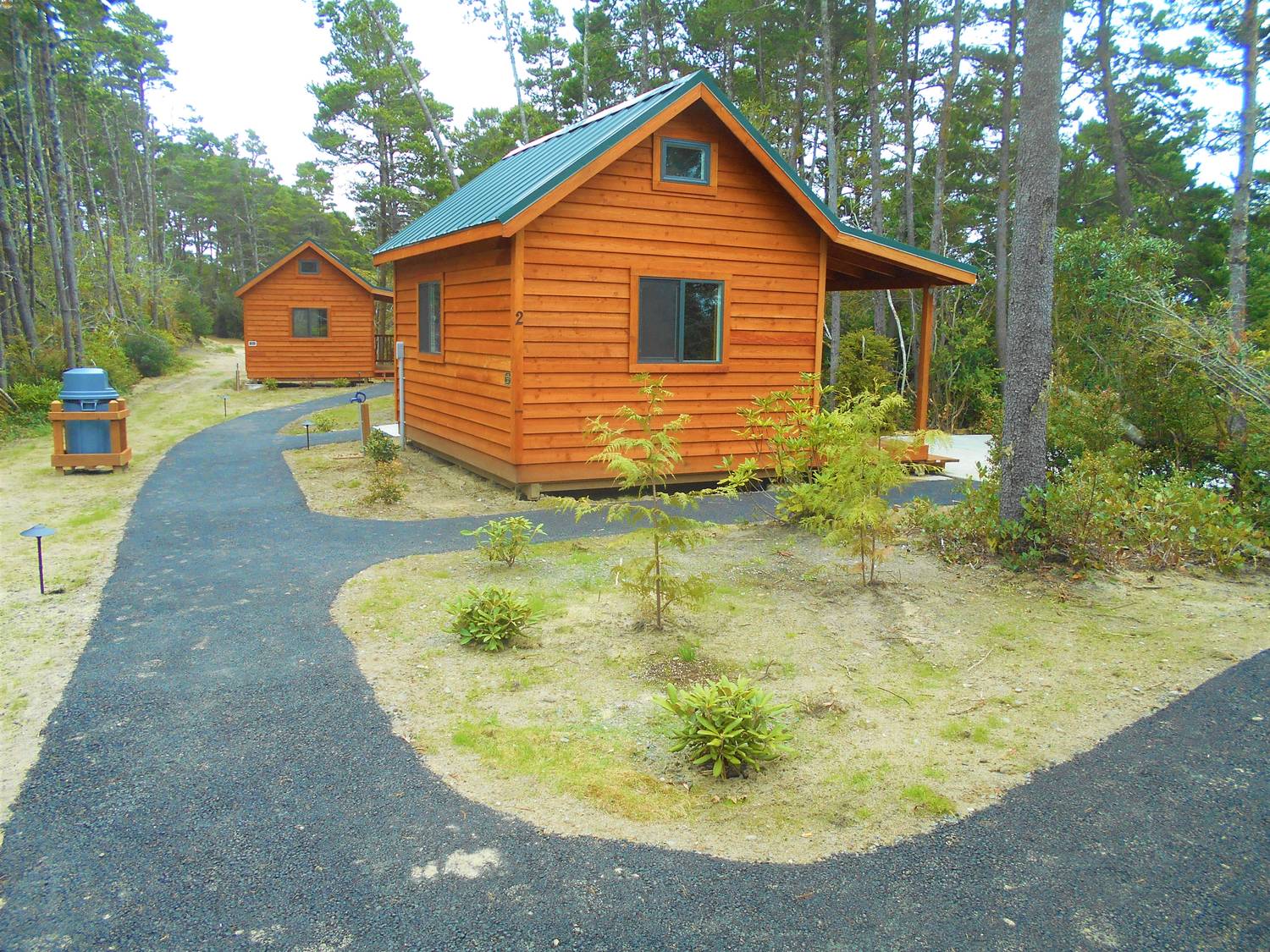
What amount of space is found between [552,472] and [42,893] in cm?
764

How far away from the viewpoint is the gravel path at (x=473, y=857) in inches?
115

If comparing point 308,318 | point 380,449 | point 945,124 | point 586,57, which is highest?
point 586,57

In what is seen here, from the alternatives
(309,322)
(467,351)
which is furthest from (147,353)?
(467,351)

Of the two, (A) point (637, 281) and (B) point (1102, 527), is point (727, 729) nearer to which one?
(B) point (1102, 527)

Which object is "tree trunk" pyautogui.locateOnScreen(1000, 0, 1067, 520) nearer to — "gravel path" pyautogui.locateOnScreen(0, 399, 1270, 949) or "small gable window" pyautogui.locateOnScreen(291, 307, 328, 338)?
"gravel path" pyautogui.locateOnScreen(0, 399, 1270, 949)

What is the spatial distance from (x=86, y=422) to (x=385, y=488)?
501 centimetres

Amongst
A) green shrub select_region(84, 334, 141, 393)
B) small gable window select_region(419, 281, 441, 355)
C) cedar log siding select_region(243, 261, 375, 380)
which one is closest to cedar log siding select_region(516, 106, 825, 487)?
small gable window select_region(419, 281, 441, 355)

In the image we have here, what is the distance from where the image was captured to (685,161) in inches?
424

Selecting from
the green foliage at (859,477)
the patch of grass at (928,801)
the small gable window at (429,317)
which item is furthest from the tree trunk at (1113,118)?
the patch of grass at (928,801)

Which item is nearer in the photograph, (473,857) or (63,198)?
(473,857)

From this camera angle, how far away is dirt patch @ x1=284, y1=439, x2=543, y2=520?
10.0m

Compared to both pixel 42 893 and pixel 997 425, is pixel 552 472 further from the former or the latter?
pixel 997 425

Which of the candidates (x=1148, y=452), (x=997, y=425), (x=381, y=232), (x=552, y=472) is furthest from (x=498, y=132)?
(x=1148, y=452)

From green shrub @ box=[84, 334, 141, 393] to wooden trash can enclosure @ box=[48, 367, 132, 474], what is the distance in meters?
10.1
